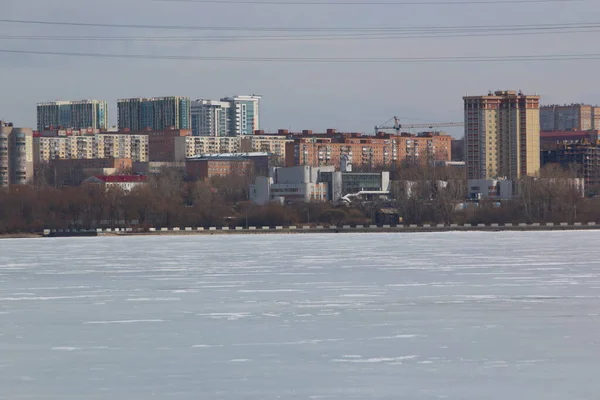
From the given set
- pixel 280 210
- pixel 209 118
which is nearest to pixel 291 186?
pixel 280 210

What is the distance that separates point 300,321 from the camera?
40.9 feet

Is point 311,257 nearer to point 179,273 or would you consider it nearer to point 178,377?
point 179,273

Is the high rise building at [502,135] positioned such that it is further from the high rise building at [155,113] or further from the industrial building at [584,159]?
the high rise building at [155,113]

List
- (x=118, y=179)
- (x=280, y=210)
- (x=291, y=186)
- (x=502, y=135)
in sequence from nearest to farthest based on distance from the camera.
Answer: (x=280, y=210) → (x=291, y=186) → (x=118, y=179) → (x=502, y=135)

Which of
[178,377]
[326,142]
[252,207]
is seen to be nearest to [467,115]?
[326,142]

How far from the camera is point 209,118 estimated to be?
156 meters

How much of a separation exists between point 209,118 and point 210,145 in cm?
2670

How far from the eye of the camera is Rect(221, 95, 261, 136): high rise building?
16025 cm

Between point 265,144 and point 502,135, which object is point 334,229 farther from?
point 265,144

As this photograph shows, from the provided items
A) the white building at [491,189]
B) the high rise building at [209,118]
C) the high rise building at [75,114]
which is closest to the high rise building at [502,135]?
the white building at [491,189]

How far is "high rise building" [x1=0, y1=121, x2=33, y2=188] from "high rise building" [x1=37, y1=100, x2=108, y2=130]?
A: 57038 mm

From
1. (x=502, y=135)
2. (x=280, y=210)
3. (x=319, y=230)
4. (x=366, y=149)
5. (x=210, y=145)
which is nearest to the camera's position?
(x=319, y=230)

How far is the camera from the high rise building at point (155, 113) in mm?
146125

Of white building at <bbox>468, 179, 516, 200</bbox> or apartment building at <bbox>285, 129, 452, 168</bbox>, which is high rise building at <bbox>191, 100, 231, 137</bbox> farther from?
white building at <bbox>468, 179, 516, 200</bbox>
